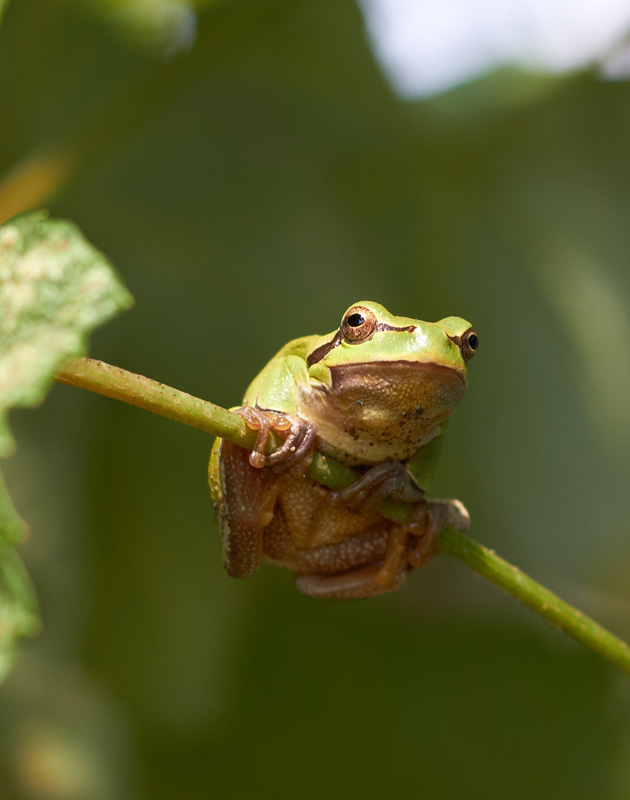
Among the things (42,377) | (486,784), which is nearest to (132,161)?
(42,377)

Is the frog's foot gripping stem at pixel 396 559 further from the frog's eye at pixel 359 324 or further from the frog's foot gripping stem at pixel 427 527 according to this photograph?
the frog's eye at pixel 359 324

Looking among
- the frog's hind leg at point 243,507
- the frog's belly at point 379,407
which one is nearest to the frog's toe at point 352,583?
the frog's hind leg at point 243,507

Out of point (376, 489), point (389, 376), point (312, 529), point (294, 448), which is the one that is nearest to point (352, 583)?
point (312, 529)

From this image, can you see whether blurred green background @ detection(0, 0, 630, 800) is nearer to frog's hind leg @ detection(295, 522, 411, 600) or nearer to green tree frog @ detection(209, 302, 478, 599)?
frog's hind leg @ detection(295, 522, 411, 600)

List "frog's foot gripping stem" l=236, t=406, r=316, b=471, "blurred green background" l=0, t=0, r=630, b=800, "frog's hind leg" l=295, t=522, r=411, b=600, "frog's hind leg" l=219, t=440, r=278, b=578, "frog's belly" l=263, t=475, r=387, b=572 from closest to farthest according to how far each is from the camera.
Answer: "frog's foot gripping stem" l=236, t=406, r=316, b=471 → "frog's hind leg" l=219, t=440, r=278, b=578 → "frog's belly" l=263, t=475, r=387, b=572 → "frog's hind leg" l=295, t=522, r=411, b=600 → "blurred green background" l=0, t=0, r=630, b=800

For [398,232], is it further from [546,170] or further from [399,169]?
[546,170]

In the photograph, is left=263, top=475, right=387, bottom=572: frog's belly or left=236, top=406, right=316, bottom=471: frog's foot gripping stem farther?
left=263, top=475, right=387, bottom=572: frog's belly

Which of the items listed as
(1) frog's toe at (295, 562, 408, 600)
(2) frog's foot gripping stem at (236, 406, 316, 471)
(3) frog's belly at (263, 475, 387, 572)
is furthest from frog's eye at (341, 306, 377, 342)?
(1) frog's toe at (295, 562, 408, 600)
